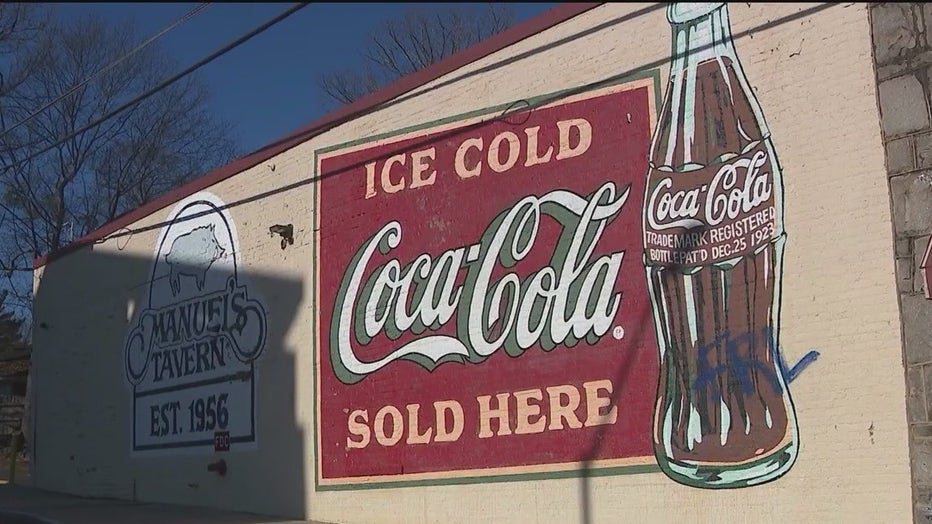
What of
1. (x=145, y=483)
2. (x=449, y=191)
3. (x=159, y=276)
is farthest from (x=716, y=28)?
(x=145, y=483)

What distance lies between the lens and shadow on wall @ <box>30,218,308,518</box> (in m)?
15.8

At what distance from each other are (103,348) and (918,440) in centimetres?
1539

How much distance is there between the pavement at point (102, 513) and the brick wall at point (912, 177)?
26.8 feet

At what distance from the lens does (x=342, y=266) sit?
14773mm

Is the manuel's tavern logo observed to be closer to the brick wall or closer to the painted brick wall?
the painted brick wall

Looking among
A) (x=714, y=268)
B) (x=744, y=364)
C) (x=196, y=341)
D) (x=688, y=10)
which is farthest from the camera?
(x=196, y=341)

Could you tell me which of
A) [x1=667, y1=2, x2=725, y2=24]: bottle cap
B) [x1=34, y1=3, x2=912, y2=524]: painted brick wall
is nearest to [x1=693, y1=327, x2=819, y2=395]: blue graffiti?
[x1=34, y1=3, x2=912, y2=524]: painted brick wall

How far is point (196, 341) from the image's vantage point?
17.7 metres

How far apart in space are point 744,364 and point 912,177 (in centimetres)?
227

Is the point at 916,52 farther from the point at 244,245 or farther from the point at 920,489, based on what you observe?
the point at 244,245

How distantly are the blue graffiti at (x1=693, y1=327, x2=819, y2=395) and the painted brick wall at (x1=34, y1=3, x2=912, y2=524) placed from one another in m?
0.13

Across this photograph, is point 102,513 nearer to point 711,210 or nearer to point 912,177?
point 711,210

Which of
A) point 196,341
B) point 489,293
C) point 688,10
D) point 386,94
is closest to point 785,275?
point 688,10

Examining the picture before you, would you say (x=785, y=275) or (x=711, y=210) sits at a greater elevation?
(x=711, y=210)
